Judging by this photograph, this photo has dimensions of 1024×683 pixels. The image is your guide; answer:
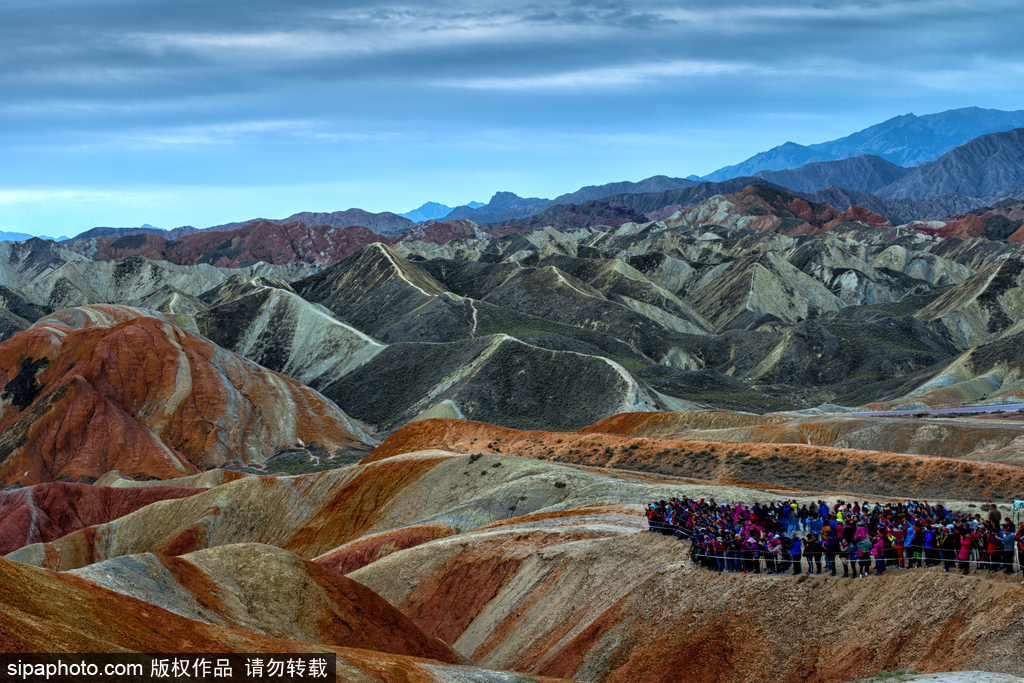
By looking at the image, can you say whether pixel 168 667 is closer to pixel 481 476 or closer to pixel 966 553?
pixel 966 553

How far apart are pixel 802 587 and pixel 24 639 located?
20438 millimetres

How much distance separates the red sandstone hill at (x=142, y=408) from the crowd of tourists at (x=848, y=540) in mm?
74023

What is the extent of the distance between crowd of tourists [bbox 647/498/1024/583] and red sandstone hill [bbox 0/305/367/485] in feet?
243

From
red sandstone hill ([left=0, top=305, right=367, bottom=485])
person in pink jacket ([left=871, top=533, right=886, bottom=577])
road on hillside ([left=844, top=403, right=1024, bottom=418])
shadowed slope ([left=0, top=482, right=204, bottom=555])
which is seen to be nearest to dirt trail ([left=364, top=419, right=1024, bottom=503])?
shadowed slope ([left=0, top=482, right=204, bottom=555])

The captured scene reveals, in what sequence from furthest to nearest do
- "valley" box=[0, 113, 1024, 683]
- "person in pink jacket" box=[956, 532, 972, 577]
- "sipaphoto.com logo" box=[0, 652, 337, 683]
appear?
"person in pink jacket" box=[956, 532, 972, 577] < "valley" box=[0, 113, 1024, 683] < "sipaphoto.com logo" box=[0, 652, 337, 683]

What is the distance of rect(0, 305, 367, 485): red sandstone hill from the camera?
9431 centimetres

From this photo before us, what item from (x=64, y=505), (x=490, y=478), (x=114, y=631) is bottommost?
(x=64, y=505)

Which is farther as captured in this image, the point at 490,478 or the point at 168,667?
the point at 490,478

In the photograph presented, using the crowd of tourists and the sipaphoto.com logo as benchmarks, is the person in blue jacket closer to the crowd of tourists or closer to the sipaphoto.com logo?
the crowd of tourists

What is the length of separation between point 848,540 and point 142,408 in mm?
98313

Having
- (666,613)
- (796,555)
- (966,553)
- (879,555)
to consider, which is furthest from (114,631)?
(966,553)

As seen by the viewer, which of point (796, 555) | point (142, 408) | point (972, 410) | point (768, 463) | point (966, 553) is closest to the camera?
point (966, 553)

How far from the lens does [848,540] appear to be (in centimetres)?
2575

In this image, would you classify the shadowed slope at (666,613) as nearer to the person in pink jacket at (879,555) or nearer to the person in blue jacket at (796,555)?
the person in pink jacket at (879,555)
